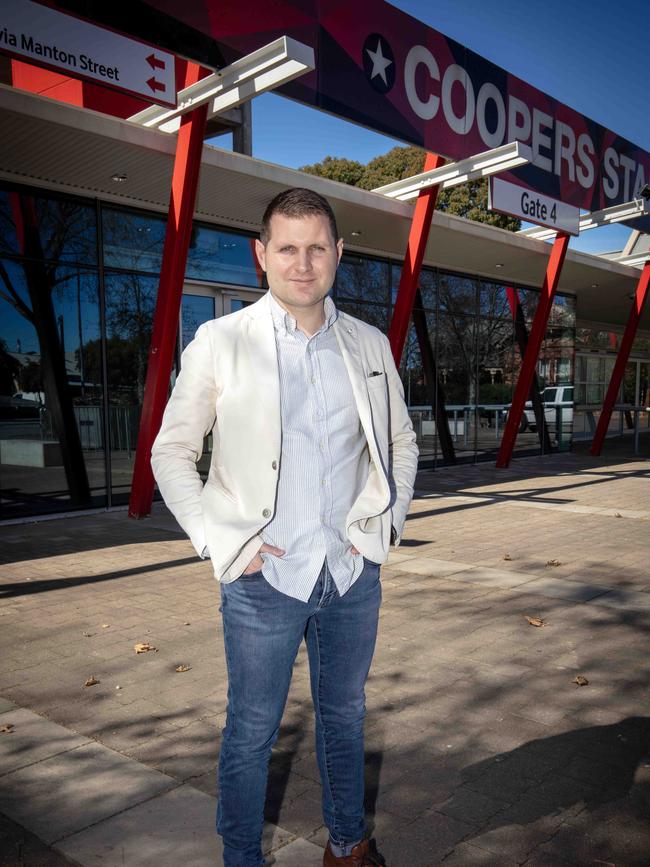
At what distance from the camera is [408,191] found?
1178cm

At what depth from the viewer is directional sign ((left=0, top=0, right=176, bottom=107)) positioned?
21.2ft

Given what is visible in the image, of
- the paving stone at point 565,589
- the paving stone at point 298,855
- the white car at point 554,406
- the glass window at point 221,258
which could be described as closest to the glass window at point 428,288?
the glass window at point 221,258

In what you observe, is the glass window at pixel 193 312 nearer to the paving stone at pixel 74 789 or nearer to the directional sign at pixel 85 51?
the directional sign at pixel 85 51

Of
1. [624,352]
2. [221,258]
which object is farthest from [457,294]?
[221,258]

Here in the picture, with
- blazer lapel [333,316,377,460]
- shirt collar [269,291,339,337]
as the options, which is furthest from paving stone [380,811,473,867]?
shirt collar [269,291,339,337]

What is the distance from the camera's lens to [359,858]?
2.37m

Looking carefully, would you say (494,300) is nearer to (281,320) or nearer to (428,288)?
(428,288)

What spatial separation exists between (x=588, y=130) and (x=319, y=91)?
699cm

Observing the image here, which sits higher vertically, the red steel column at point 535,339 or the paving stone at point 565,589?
the red steel column at point 535,339

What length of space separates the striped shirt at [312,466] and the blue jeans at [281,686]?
0.05 metres

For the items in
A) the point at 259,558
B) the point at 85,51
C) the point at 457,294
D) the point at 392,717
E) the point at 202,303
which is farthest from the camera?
the point at 457,294

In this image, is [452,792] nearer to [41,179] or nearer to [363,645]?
[363,645]

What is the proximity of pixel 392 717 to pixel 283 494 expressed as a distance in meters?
2.00

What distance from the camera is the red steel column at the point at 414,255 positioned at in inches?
464
